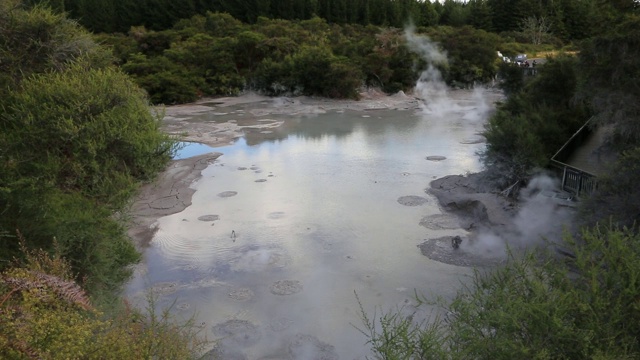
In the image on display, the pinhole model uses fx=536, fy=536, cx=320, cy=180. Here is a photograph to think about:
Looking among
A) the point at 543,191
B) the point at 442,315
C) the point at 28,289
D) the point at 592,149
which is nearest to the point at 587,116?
the point at 592,149

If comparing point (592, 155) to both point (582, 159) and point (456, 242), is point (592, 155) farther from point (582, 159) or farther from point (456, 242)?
point (456, 242)

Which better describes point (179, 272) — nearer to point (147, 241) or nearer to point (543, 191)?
point (147, 241)

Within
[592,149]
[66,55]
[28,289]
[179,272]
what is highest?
[66,55]

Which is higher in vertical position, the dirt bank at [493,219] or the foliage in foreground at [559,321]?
the foliage in foreground at [559,321]

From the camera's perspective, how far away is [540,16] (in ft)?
138

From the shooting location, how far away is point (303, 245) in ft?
32.0

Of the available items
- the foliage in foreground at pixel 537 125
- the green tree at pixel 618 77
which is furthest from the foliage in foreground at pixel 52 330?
the foliage in foreground at pixel 537 125

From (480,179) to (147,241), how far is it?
7.58m

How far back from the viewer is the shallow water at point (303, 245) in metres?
7.25

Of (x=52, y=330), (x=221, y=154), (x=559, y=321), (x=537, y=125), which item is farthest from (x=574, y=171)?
(x=221, y=154)

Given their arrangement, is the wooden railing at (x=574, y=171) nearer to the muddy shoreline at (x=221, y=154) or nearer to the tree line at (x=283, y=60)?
the muddy shoreline at (x=221, y=154)

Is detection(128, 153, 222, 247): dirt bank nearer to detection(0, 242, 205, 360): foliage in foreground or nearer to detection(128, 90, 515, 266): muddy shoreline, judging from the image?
detection(128, 90, 515, 266): muddy shoreline

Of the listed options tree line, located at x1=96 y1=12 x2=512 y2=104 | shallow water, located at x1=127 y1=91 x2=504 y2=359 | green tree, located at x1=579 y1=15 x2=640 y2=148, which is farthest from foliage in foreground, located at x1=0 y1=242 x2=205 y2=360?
tree line, located at x1=96 y1=12 x2=512 y2=104

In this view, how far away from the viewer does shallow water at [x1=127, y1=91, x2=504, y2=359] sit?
725cm
